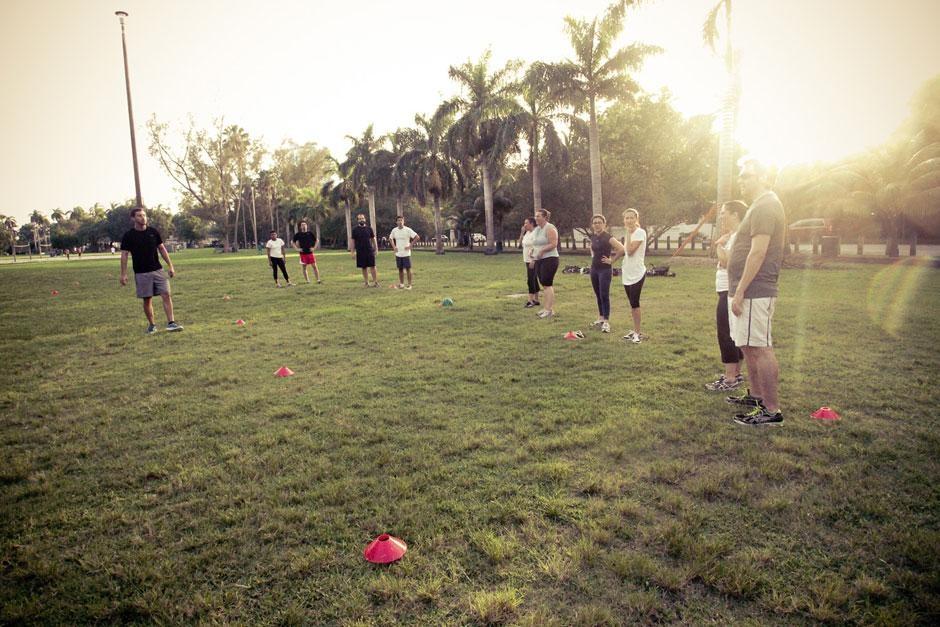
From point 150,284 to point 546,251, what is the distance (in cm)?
732

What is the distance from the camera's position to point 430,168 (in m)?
38.5

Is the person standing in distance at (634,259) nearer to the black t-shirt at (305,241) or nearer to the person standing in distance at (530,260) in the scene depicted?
the person standing in distance at (530,260)

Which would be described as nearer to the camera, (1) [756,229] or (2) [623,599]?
(2) [623,599]

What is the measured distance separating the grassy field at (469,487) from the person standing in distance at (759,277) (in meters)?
0.41

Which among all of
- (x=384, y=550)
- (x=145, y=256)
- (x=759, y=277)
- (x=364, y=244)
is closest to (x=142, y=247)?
(x=145, y=256)

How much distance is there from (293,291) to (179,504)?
12.1 meters

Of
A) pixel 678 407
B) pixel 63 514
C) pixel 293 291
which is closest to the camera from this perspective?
pixel 63 514

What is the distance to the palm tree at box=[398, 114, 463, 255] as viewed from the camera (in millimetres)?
37906

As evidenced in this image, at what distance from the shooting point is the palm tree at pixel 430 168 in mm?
37906

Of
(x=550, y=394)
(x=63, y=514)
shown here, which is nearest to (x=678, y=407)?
(x=550, y=394)

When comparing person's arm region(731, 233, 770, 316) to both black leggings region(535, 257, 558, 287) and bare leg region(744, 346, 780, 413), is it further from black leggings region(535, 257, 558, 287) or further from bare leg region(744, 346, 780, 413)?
black leggings region(535, 257, 558, 287)

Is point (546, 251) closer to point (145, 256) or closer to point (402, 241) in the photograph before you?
point (402, 241)

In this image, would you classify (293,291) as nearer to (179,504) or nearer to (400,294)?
(400,294)

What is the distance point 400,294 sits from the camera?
13383 millimetres
